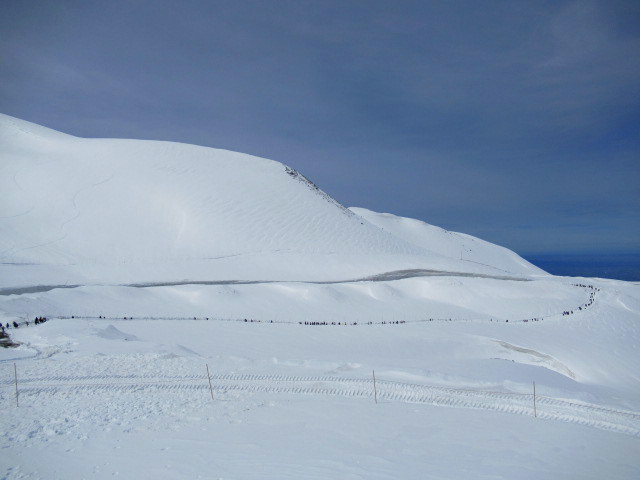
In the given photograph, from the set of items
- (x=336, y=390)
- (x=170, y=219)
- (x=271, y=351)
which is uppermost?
(x=170, y=219)

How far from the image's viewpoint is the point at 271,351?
14156mm

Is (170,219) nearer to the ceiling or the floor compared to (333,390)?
nearer to the ceiling

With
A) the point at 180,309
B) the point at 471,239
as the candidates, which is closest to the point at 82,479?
the point at 180,309

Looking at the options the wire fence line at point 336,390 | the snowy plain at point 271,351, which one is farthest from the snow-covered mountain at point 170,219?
the wire fence line at point 336,390

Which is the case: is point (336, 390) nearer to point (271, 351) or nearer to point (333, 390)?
point (333, 390)

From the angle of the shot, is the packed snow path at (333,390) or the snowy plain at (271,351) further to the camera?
the packed snow path at (333,390)

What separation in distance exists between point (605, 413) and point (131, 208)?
36.4 meters

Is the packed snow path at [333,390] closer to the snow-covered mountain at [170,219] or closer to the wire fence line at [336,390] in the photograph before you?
the wire fence line at [336,390]

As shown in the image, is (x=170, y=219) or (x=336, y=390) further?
(x=170, y=219)

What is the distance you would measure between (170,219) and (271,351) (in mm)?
25365

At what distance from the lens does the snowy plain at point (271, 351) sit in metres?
6.70

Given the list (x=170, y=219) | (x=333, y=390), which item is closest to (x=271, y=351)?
(x=333, y=390)

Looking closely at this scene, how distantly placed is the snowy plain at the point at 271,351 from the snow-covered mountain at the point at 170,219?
0.77ft

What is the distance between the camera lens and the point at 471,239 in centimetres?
6962
